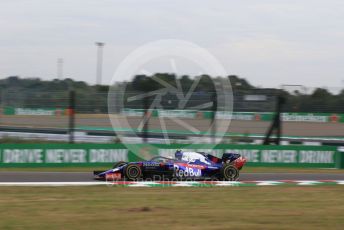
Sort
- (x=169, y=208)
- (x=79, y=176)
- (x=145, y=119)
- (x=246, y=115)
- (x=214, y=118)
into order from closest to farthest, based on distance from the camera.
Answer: (x=169, y=208)
(x=79, y=176)
(x=145, y=119)
(x=214, y=118)
(x=246, y=115)

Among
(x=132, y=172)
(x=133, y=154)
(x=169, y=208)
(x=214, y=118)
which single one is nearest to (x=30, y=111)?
(x=133, y=154)

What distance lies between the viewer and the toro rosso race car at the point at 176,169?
45.0ft

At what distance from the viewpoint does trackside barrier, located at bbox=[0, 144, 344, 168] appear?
59.8 feet

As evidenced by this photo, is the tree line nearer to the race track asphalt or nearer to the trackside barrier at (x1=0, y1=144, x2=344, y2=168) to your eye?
the trackside barrier at (x1=0, y1=144, x2=344, y2=168)

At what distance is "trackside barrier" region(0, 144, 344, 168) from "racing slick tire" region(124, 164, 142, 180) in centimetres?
530

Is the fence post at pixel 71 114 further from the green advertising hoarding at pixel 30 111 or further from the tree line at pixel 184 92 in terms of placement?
the green advertising hoarding at pixel 30 111

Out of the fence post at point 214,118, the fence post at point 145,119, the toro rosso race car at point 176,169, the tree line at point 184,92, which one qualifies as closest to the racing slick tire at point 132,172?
the toro rosso race car at point 176,169

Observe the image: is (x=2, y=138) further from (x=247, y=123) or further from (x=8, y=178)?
(x=247, y=123)

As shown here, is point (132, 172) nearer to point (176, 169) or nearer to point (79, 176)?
point (176, 169)

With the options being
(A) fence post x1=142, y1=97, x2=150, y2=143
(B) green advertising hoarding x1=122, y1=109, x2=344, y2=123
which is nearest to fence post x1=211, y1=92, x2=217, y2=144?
(B) green advertising hoarding x1=122, y1=109, x2=344, y2=123

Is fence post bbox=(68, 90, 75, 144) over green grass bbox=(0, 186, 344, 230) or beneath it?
over

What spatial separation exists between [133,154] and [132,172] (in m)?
5.63

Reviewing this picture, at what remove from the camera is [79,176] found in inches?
611

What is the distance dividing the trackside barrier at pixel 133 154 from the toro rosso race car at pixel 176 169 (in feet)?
14.3
